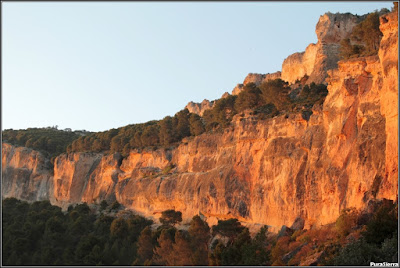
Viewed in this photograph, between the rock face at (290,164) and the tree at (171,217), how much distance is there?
56 centimetres

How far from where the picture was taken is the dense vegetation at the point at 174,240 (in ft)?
73.0

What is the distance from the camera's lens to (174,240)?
122 ft

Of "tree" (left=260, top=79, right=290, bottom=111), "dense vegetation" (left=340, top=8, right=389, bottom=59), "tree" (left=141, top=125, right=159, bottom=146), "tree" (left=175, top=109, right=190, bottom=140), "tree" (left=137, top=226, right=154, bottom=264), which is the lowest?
"tree" (left=137, top=226, right=154, bottom=264)

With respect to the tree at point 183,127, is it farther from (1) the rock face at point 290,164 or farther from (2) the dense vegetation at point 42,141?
(2) the dense vegetation at point 42,141

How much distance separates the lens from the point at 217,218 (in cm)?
4016

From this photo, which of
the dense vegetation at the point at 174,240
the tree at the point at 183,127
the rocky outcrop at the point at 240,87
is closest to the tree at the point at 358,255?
the dense vegetation at the point at 174,240

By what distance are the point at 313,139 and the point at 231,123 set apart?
1266 centimetres

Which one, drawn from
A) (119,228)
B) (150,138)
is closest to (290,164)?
(119,228)

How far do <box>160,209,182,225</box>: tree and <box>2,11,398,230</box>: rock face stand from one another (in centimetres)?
56

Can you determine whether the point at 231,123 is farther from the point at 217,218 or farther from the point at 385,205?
the point at 385,205

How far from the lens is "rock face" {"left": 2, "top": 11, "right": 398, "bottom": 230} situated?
2672 centimetres

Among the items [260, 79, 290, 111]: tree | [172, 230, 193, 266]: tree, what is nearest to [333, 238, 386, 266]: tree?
[172, 230, 193, 266]: tree

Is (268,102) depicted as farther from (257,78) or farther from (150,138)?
(257,78)

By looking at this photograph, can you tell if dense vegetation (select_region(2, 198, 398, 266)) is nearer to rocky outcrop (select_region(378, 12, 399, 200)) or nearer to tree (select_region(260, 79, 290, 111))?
rocky outcrop (select_region(378, 12, 399, 200))
